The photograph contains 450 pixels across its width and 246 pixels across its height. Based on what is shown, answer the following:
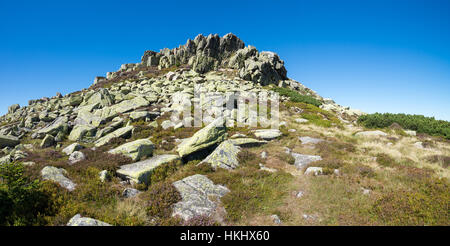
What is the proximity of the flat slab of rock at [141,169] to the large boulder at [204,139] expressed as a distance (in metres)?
0.97

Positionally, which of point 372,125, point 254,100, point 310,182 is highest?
point 254,100

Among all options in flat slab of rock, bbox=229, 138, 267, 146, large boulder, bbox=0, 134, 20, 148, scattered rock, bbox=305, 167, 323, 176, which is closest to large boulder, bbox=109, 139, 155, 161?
flat slab of rock, bbox=229, 138, 267, 146

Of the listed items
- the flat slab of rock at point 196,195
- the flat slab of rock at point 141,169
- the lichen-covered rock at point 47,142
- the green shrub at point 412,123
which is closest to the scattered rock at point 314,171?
the flat slab of rock at point 196,195

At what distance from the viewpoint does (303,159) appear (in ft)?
38.2

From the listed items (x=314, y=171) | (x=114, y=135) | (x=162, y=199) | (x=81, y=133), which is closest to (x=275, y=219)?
(x=162, y=199)

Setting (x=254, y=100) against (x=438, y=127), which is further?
(x=254, y=100)

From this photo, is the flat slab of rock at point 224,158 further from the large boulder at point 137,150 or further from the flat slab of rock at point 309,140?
the flat slab of rock at point 309,140

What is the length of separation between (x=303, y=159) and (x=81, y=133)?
19010 mm
